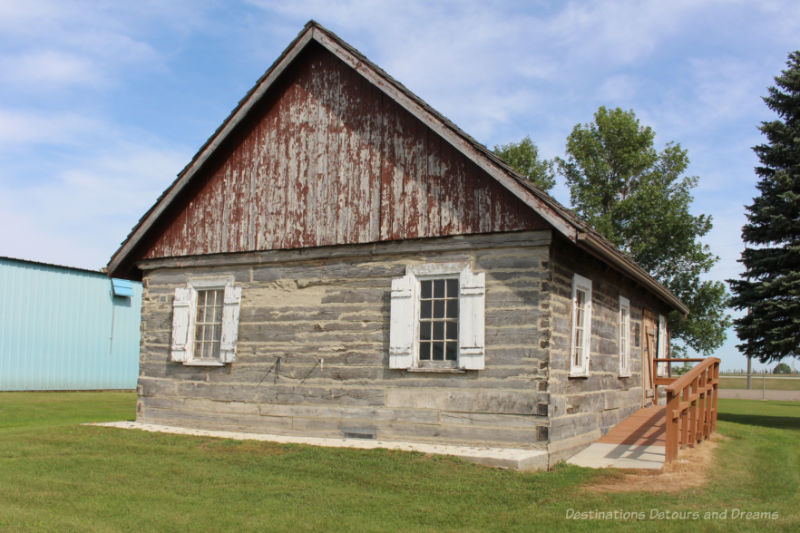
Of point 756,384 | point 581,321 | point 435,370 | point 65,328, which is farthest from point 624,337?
point 756,384

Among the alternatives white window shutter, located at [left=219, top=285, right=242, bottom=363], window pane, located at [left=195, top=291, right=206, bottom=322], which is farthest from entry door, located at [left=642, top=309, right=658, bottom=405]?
window pane, located at [left=195, top=291, right=206, bottom=322]

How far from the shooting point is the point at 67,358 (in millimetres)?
28234

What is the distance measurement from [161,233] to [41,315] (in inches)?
599

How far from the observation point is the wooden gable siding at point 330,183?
11.7 meters

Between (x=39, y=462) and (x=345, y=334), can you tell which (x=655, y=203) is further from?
(x=39, y=462)

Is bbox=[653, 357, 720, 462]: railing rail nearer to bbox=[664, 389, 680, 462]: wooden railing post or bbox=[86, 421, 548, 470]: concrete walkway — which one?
bbox=[664, 389, 680, 462]: wooden railing post

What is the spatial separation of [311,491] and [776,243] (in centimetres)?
1724

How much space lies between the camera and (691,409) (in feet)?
38.5

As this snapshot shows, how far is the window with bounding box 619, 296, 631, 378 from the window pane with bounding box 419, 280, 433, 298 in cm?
544

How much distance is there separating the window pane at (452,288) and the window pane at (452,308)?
97 millimetres

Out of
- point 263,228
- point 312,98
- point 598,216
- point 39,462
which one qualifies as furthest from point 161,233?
point 598,216

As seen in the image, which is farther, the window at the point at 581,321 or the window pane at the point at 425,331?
the window at the point at 581,321

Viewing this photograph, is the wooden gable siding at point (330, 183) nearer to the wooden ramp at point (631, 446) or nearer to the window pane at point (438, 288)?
the window pane at point (438, 288)

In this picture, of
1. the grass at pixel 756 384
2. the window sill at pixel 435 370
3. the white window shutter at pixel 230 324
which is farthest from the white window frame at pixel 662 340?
the grass at pixel 756 384
